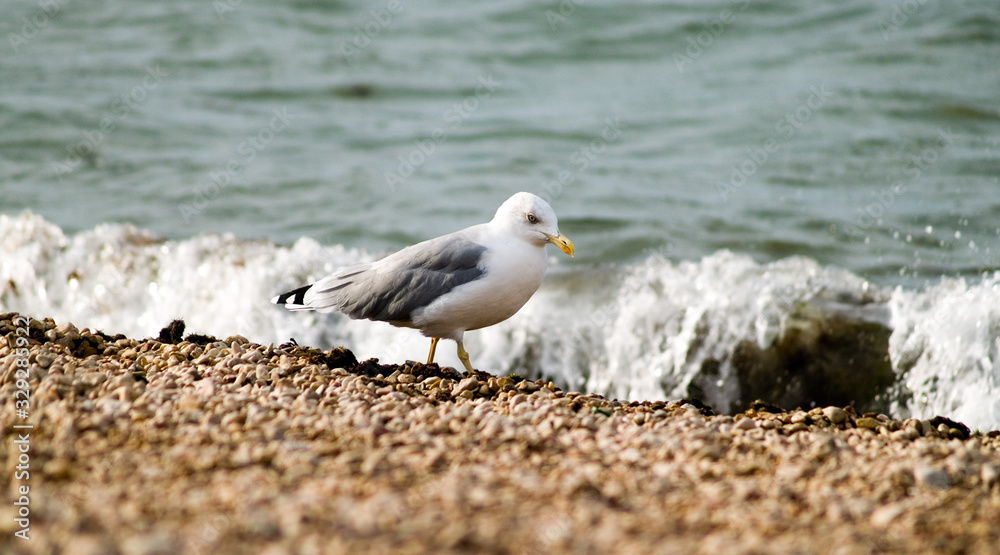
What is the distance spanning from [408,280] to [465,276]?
35cm

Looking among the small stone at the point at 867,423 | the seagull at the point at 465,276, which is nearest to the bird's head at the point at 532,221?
the seagull at the point at 465,276

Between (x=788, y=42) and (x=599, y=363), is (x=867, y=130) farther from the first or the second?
Result: (x=599, y=363)

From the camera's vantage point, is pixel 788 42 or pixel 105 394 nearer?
pixel 105 394

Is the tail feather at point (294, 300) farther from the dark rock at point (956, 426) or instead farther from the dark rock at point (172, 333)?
the dark rock at point (956, 426)

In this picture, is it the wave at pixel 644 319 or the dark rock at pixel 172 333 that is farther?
the wave at pixel 644 319

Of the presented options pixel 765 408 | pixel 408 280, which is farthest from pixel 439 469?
pixel 765 408

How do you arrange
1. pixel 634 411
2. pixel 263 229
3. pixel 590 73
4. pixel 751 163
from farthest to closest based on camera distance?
pixel 590 73 → pixel 751 163 → pixel 263 229 → pixel 634 411

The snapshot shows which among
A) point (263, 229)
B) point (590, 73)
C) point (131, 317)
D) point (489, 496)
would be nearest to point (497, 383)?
point (489, 496)

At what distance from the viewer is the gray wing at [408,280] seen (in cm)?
542

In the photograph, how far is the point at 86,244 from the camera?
9961 millimetres

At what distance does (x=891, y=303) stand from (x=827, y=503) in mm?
5239

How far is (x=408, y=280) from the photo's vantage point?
5504 millimetres

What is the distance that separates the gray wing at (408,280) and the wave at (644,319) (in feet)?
9.05

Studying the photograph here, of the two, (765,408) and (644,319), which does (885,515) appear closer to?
(765,408)
